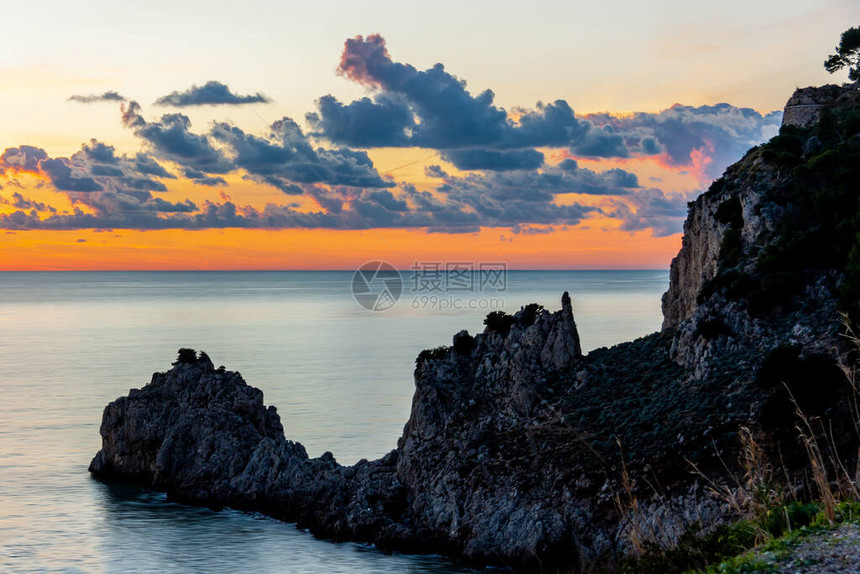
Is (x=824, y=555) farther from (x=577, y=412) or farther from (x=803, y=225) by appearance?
(x=803, y=225)

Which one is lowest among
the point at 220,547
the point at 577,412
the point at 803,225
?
the point at 220,547

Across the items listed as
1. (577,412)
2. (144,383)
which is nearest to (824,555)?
(577,412)

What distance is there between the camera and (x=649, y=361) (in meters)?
47.1

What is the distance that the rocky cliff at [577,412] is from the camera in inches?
1423

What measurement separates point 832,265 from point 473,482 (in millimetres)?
22185

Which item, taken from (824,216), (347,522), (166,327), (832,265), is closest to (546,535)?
(347,522)

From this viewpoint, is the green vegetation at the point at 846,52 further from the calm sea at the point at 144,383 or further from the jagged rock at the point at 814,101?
the calm sea at the point at 144,383

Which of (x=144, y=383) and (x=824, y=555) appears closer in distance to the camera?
(x=824, y=555)

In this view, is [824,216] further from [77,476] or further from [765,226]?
[77,476]

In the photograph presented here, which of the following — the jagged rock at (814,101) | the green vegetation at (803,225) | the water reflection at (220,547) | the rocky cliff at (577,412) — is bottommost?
the water reflection at (220,547)

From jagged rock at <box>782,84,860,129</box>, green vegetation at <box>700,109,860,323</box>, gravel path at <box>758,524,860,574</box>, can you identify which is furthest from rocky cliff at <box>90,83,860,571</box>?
gravel path at <box>758,524,860,574</box>

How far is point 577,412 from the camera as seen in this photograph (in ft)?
140

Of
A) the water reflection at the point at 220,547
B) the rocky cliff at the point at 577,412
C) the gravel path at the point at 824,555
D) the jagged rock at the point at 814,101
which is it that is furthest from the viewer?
the jagged rock at the point at 814,101

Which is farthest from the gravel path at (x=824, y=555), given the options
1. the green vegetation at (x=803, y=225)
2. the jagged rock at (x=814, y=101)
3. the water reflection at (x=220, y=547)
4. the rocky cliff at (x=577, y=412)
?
the jagged rock at (x=814, y=101)
